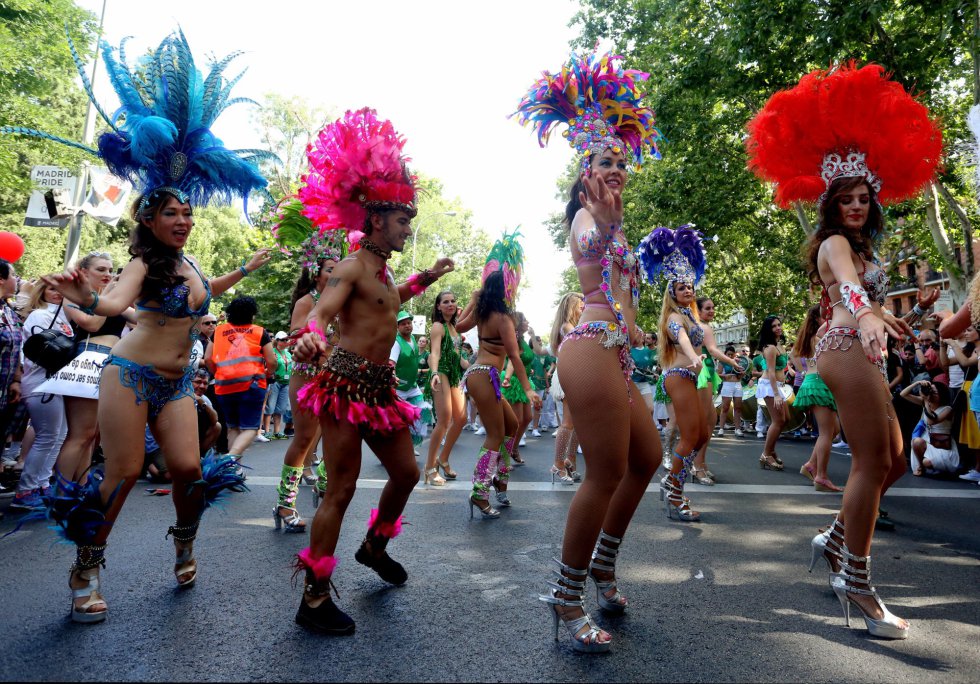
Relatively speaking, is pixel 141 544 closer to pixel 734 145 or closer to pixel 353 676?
pixel 353 676

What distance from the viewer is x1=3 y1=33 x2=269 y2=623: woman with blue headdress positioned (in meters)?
3.38

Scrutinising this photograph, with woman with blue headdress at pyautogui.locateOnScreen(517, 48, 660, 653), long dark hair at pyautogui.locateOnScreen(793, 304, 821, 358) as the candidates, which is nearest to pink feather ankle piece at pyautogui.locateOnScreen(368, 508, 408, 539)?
woman with blue headdress at pyautogui.locateOnScreen(517, 48, 660, 653)

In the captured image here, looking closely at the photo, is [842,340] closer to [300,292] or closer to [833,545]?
[833,545]

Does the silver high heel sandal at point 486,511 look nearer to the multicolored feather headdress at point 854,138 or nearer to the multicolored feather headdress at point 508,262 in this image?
the multicolored feather headdress at point 508,262

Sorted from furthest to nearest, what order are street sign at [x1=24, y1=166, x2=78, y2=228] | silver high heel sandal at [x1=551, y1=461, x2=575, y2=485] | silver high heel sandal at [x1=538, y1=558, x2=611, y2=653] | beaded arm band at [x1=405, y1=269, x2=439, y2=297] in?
1. street sign at [x1=24, y1=166, x2=78, y2=228]
2. silver high heel sandal at [x1=551, y1=461, x2=575, y2=485]
3. beaded arm band at [x1=405, y1=269, x2=439, y2=297]
4. silver high heel sandal at [x1=538, y1=558, x2=611, y2=653]

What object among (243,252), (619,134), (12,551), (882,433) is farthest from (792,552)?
(243,252)

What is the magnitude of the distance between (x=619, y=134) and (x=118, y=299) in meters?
2.72

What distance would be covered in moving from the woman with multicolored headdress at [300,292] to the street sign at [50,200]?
467 centimetres

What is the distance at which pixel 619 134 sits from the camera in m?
3.71

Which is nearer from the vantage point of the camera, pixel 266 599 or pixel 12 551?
pixel 266 599

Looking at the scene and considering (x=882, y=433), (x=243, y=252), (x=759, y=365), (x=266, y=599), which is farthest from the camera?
(x=243, y=252)

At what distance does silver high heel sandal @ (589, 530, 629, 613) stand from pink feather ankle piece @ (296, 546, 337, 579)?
1.27 m

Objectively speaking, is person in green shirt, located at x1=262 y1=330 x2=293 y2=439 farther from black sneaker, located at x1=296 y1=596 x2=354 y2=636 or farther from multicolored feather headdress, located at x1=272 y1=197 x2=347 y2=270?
black sneaker, located at x1=296 y1=596 x2=354 y2=636

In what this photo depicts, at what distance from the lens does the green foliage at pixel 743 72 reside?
40.4ft
